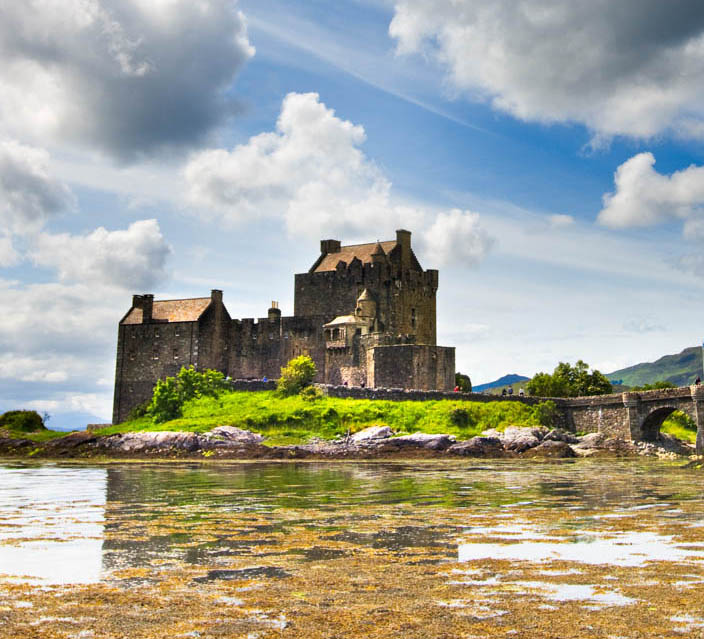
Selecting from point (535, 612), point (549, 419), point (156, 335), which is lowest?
point (535, 612)

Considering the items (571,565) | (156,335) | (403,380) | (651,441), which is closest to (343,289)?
(403,380)

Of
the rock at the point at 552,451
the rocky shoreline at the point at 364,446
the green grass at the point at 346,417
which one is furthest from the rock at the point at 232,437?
the rock at the point at 552,451

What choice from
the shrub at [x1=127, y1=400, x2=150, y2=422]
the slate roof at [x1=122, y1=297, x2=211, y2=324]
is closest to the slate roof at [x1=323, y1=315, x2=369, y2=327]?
the slate roof at [x1=122, y1=297, x2=211, y2=324]

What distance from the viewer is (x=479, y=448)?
5291cm

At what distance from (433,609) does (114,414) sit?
7096 centimetres

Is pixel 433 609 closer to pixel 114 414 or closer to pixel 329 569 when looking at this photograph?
pixel 329 569

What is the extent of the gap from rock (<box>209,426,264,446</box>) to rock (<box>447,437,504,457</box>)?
14.1 metres

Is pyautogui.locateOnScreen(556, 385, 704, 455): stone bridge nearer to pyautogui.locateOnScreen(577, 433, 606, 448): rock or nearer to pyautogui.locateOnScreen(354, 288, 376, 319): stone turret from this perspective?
pyautogui.locateOnScreen(577, 433, 606, 448): rock

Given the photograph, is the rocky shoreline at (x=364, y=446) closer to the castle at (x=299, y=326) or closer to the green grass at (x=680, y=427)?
the green grass at (x=680, y=427)

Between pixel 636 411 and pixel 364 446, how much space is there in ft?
68.7

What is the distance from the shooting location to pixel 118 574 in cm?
1079

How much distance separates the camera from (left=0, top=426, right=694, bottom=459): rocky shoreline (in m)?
52.6

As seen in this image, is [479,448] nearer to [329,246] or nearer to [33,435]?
[329,246]

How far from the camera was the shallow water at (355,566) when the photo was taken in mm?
8281
